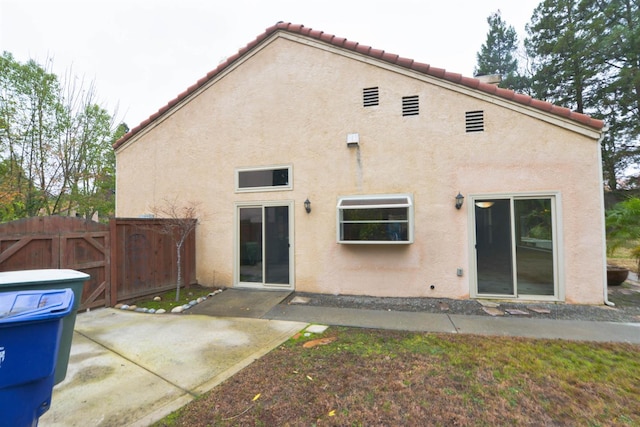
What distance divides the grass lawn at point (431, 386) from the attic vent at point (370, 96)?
529cm

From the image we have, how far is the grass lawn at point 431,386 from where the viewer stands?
238 cm

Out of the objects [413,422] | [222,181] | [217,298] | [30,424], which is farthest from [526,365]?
[222,181]

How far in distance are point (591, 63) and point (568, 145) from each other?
48.0ft

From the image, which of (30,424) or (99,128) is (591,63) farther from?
(99,128)

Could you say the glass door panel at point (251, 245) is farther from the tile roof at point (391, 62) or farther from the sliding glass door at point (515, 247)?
the sliding glass door at point (515, 247)

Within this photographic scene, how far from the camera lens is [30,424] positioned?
69.4 inches

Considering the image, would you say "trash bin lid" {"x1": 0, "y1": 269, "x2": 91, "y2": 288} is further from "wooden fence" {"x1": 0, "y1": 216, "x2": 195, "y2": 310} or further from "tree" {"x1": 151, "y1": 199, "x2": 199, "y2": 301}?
"tree" {"x1": 151, "y1": 199, "x2": 199, "y2": 301}

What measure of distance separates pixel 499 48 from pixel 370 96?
2150 centimetres

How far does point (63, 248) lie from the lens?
507cm

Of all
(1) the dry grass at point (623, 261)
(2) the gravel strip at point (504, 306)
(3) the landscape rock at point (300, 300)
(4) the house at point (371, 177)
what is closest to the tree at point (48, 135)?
(4) the house at point (371, 177)

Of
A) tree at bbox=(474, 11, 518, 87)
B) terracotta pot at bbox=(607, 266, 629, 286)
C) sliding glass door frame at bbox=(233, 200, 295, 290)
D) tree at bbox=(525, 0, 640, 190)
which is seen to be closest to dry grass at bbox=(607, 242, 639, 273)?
terracotta pot at bbox=(607, 266, 629, 286)

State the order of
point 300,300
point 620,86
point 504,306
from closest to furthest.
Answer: point 504,306
point 300,300
point 620,86

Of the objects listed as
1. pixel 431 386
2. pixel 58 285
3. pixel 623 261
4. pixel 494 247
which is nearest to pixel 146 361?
pixel 58 285

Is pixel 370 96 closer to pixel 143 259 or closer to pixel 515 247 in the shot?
pixel 515 247
